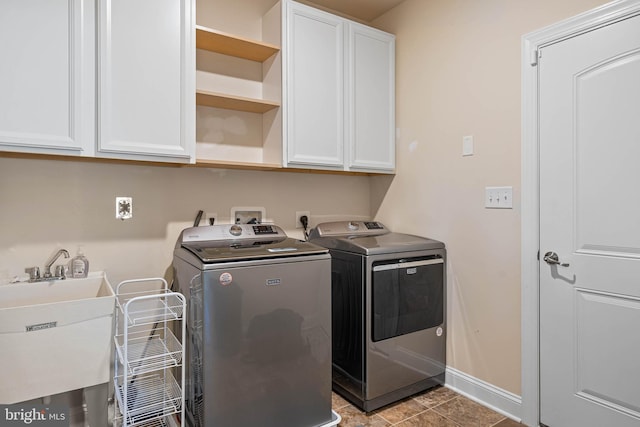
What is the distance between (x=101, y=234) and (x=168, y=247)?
0.36m

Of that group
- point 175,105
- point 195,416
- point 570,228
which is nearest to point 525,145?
point 570,228

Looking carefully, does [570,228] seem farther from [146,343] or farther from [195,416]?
[146,343]

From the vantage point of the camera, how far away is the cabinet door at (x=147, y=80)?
1746mm

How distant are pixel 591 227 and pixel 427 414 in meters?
1.32

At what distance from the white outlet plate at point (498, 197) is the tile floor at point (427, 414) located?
1.18m

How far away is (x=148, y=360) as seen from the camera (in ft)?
6.37

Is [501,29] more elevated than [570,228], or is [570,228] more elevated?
[501,29]

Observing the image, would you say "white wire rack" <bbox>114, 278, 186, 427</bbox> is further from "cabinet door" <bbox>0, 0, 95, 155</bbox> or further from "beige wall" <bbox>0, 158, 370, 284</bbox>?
"cabinet door" <bbox>0, 0, 95, 155</bbox>

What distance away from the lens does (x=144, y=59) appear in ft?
6.01

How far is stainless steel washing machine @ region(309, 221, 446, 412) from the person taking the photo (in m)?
2.13

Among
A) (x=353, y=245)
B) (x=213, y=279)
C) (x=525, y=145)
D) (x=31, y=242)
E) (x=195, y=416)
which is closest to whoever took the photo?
(x=213, y=279)

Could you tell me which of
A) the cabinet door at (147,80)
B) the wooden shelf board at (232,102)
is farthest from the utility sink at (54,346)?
the wooden shelf board at (232,102)

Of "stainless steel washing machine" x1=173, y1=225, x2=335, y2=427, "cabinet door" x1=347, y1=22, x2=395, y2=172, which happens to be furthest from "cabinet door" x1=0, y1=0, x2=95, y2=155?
"cabinet door" x1=347, y1=22, x2=395, y2=172

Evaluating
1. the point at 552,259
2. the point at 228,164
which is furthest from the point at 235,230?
the point at 552,259
